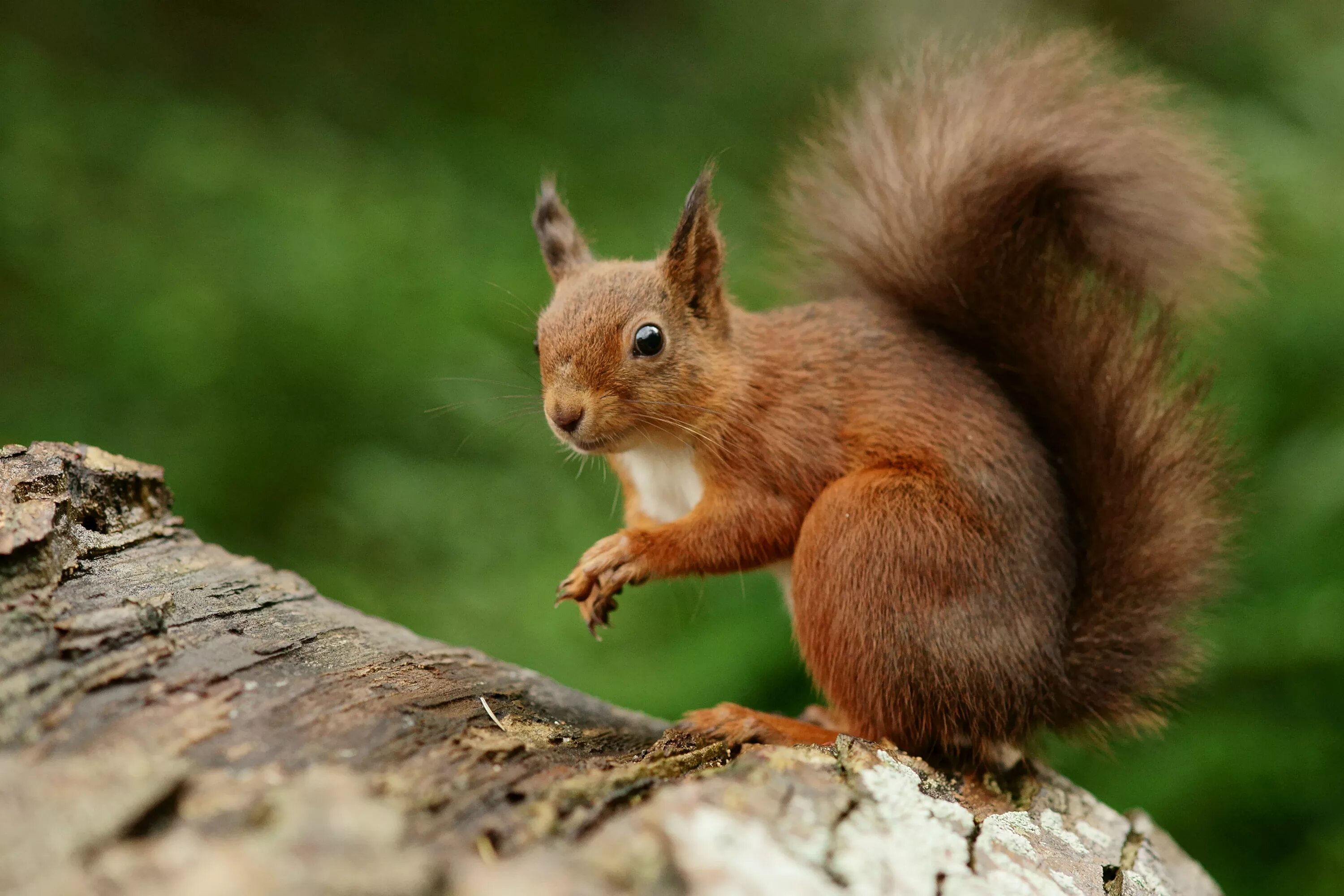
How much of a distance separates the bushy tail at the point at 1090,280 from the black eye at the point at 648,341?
1.60ft

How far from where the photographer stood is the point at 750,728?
60.6 inches

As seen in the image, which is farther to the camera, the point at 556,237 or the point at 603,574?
the point at 556,237

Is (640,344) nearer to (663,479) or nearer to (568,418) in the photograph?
(568,418)

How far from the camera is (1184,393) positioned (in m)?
1.69

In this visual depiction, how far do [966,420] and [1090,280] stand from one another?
0.34 m

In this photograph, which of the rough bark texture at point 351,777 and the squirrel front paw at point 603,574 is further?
the squirrel front paw at point 603,574

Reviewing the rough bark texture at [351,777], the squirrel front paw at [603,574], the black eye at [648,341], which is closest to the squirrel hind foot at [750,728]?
the rough bark texture at [351,777]

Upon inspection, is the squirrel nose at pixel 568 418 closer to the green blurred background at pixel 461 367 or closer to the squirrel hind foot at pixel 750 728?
the green blurred background at pixel 461 367

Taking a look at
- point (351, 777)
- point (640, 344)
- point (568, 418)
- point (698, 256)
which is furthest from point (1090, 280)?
point (351, 777)

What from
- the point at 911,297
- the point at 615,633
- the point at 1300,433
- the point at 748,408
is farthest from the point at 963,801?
the point at 1300,433

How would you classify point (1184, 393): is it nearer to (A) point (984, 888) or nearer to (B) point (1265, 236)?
(B) point (1265, 236)

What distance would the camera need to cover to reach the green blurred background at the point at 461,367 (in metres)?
2.23

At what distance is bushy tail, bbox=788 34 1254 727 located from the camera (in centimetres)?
165

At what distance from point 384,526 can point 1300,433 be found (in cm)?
212
